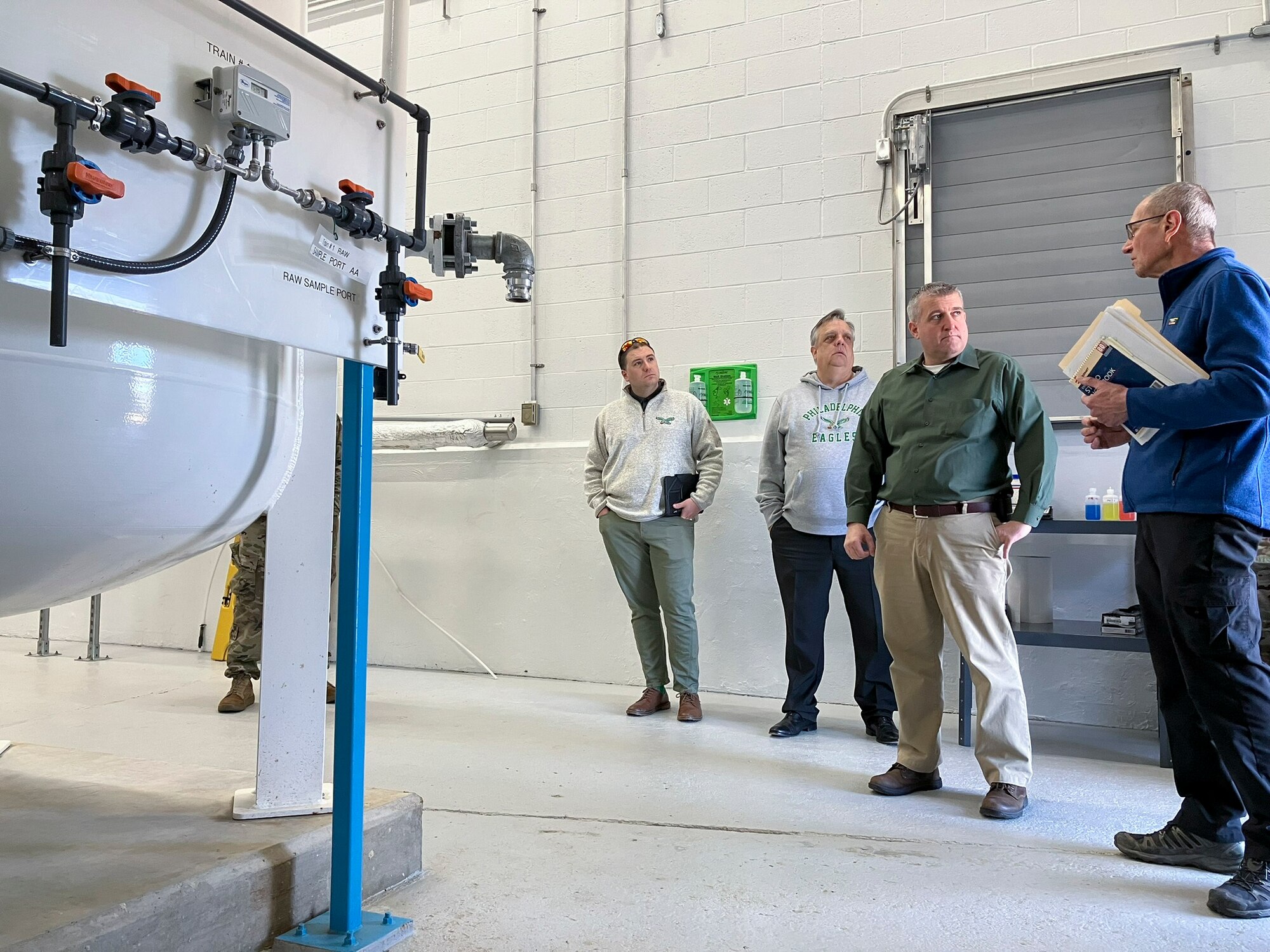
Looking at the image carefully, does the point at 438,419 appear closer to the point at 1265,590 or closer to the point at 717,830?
the point at 717,830

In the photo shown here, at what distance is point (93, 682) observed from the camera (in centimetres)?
388

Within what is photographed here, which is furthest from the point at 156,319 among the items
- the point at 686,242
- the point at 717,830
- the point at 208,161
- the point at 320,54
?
the point at 686,242

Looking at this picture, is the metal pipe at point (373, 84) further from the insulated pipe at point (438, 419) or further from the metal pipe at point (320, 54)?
the insulated pipe at point (438, 419)

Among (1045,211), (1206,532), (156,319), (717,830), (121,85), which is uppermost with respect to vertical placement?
(1045,211)

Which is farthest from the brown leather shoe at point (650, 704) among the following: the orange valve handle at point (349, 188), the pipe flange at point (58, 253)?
the pipe flange at point (58, 253)

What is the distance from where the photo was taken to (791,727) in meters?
3.12

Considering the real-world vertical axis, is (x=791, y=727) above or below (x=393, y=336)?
below

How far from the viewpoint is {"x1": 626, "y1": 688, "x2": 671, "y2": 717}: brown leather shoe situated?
3.40m

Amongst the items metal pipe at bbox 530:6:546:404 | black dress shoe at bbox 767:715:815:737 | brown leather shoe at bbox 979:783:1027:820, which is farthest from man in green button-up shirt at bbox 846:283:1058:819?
metal pipe at bbox 530:6:546:404

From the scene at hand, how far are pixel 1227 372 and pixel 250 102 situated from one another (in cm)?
168

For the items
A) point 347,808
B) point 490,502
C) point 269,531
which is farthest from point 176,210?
point 490,502

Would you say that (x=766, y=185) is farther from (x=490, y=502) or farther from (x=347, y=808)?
(x=347, y=808)

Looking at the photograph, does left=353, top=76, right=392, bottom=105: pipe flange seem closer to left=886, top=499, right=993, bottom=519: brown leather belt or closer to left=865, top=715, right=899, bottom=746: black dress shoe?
left=886, top=499, right=993, bottom=519: brown leather belt

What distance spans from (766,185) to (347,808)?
3.10 metres
